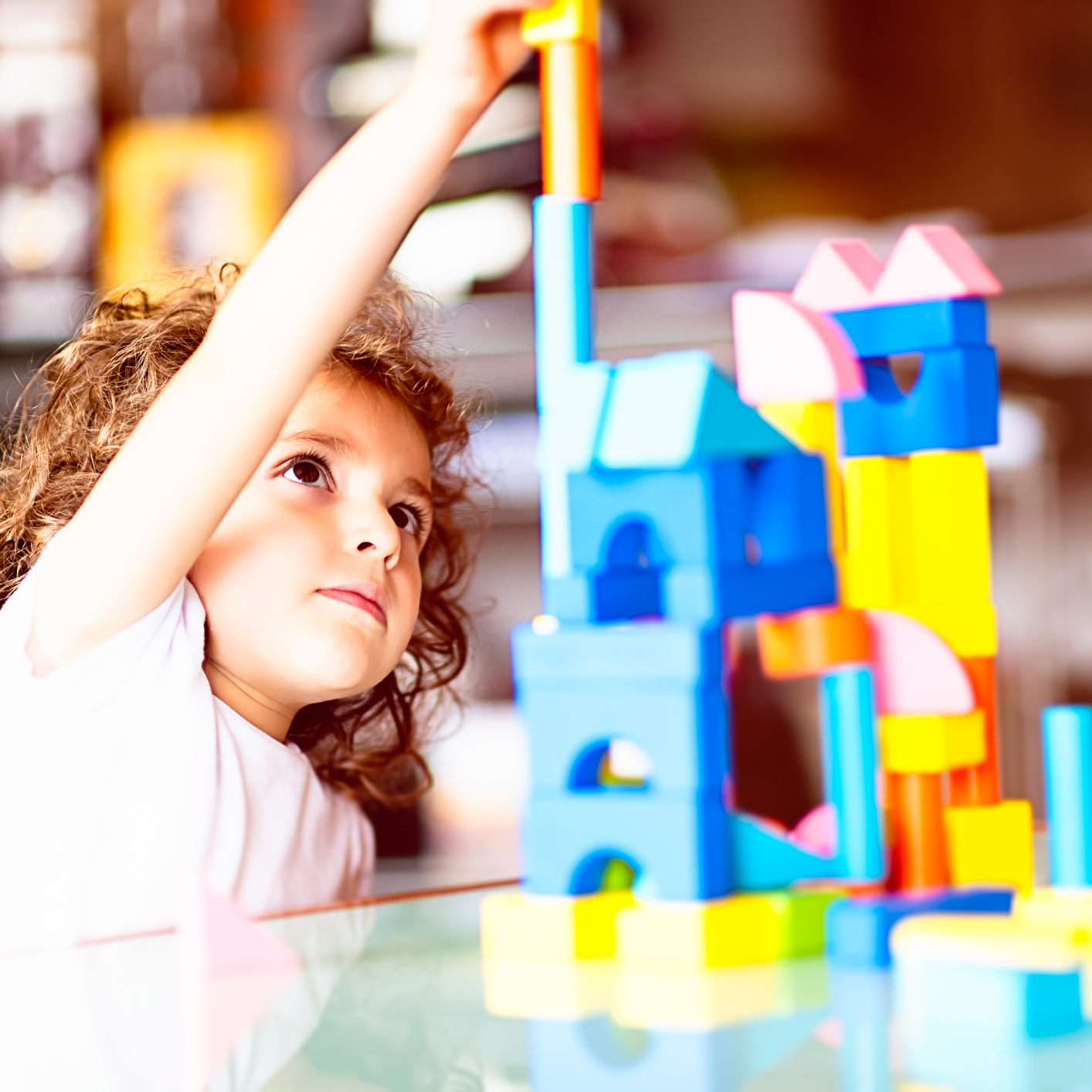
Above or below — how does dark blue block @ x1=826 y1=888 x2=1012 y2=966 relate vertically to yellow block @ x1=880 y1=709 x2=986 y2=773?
below

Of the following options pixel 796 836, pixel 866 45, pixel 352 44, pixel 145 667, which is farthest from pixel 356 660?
pixel 866 45

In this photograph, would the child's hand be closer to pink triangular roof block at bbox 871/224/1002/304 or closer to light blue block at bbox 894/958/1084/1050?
pink triangular roof block at bbox 871/224/1002/304

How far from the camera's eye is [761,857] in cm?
50

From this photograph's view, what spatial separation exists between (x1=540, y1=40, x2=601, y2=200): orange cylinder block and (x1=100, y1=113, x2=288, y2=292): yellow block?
154 centimetres

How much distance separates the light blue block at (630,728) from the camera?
18.7 inches

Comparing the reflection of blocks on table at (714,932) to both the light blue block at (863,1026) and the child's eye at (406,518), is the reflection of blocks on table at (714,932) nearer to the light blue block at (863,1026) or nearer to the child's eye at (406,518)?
the light blue block at (863,1026)

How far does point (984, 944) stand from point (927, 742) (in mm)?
133

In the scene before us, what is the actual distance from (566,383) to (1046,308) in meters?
1.78

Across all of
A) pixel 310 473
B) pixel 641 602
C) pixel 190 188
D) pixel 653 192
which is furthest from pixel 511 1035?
pixel 653 192

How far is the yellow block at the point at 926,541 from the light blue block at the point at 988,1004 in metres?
0.18

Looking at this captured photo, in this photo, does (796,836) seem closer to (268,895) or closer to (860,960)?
(860,960)

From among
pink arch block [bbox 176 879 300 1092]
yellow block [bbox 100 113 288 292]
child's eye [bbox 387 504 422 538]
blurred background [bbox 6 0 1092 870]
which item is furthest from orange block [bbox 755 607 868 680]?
yellow block [bbox 100 113 288 292]

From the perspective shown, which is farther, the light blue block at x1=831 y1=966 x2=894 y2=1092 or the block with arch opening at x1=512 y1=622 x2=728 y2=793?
the block with arch opening at x1=512 y1=622 x2=728 y2=793

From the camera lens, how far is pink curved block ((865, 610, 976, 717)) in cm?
54
